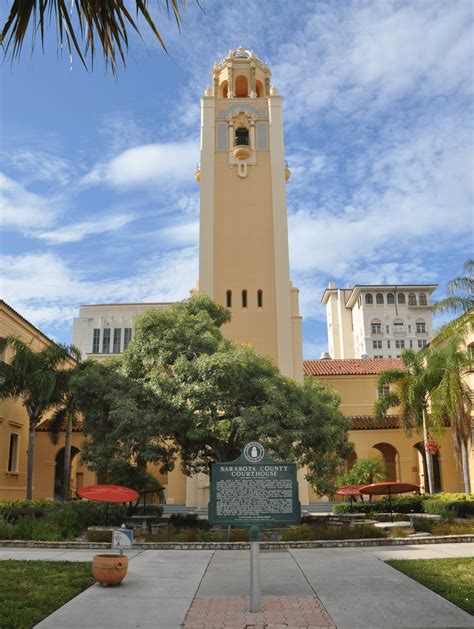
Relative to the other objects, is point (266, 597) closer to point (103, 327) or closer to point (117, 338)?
point (117, 338)

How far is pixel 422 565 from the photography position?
12.4 m

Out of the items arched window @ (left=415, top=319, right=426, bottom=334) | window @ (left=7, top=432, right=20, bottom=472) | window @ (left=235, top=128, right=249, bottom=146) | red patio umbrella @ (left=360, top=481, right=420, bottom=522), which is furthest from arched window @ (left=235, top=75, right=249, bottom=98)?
arched window @ (left=415, top=319, right=426, bottom=334)

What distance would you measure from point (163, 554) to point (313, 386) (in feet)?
36.5

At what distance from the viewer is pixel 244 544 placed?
16.5 metres

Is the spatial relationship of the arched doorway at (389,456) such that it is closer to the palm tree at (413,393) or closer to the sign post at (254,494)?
the palm tree at (413,393)

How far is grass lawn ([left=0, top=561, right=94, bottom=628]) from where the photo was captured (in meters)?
8.38

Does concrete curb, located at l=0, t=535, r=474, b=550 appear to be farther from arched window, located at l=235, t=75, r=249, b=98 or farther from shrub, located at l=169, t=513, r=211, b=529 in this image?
arched window, located at l=235, t=75, r=249, b=98

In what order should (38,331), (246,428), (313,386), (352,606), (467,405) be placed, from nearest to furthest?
1. (352,606)
2. (246,428)
3. (313,386)
4. (467,405)
5. (38,331)

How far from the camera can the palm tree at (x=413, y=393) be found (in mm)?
29578

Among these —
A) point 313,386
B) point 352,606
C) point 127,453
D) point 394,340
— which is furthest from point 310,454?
point 394,340

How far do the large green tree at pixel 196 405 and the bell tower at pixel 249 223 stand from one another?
11.2 m

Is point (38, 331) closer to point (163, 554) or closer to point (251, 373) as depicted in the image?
point (251, 373)

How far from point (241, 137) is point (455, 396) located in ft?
70.9

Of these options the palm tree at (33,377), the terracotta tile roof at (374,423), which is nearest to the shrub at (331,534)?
the palm tree at (33,377)
